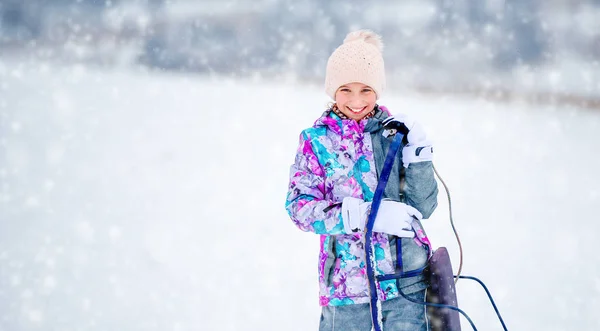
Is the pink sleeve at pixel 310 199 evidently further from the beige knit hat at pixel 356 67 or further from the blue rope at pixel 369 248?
the beige knit hat at pixel 356 67

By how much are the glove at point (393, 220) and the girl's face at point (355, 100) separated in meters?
0.25

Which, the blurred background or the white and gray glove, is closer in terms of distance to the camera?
the white and gray glove

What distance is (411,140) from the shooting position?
4.21 feet

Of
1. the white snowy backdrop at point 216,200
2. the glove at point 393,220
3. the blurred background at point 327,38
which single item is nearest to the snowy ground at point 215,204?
the white snowy backdrop at point 216,200

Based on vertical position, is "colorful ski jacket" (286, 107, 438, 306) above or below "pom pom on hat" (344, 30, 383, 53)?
below

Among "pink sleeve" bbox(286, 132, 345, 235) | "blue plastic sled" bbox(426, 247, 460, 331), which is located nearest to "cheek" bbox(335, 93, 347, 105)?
"pink sleeve" bbox(286, 132, 345, 235)

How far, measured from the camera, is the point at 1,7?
388 cm

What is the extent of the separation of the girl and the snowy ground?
929 millimetres

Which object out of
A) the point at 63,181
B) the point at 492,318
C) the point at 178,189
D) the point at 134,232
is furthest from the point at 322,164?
the point at 63,181

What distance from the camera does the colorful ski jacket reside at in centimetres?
125

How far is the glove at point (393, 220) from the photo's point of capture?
4.02 feet

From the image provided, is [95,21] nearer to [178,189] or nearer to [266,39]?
[266,39]

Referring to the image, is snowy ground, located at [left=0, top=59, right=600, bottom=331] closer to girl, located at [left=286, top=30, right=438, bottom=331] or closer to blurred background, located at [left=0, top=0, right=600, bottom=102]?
blurred background, located at [left=0, top=0, right=600, bottom=102]

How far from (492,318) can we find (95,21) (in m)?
3.30
